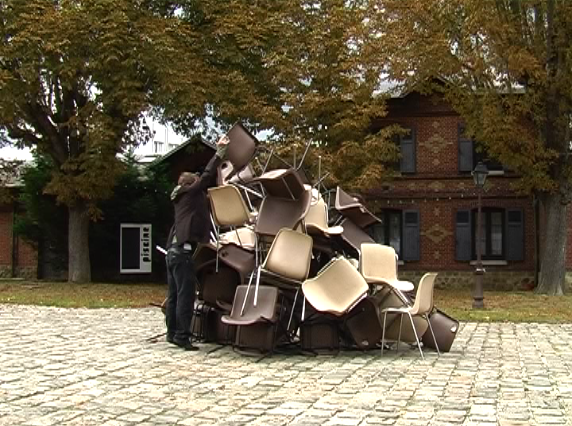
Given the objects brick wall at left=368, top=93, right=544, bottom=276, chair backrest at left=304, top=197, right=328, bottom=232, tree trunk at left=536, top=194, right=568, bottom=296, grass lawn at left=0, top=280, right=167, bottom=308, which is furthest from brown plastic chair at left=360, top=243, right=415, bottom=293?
brick wall at left=368, top=93, right=544, bottom=276

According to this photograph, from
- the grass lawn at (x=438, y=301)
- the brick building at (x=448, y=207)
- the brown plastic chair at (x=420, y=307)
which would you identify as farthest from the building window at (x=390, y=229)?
the brown plastic chair at (x=420, y=307)

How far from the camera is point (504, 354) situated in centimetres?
1074

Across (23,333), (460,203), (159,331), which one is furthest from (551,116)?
(23,333)

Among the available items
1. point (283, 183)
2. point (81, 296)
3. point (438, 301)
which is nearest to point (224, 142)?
point (283, 183)

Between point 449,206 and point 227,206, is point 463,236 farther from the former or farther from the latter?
point 227,206

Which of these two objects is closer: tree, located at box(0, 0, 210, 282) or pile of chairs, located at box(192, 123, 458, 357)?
pile of chairs, located at box(192, 123, 458, 357)

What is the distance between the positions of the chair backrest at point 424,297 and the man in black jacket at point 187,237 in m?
2.70

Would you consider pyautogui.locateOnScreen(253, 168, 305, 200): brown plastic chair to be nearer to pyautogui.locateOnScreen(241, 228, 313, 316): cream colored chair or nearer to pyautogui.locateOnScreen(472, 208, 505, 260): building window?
pyautogui.locateOnScreen(241, 228, 313, 316): cream colored chair

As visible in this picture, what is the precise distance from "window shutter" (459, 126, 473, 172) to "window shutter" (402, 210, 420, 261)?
8.09ft

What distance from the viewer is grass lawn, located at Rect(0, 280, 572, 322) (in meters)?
17.8

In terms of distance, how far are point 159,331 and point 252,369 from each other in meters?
4.09

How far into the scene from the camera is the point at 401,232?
3200 cm

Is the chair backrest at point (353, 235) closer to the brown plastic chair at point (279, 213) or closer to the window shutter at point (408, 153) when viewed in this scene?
the brown plastic chair at point (279, 213)

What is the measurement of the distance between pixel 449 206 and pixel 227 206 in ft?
73.4
